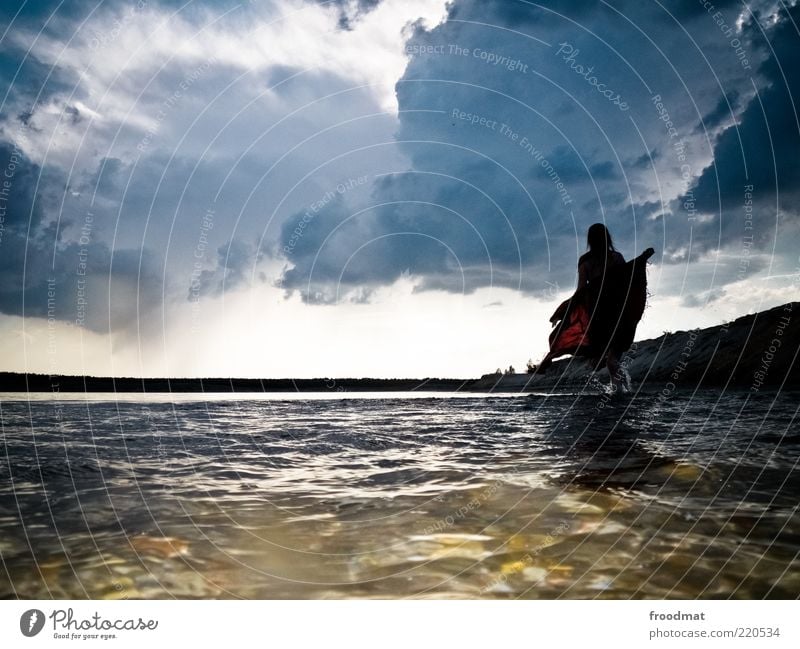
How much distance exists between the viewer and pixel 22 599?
3240mm

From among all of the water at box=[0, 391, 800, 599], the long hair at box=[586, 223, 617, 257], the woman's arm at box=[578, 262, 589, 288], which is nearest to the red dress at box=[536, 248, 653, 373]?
the woman's arm at box=[578, 262, 589, 288]

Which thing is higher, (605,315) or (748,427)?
(605,315)

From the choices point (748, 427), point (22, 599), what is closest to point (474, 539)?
point (22, 599)

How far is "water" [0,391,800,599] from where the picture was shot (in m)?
3.16

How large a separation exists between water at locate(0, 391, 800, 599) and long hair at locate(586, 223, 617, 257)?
22.4 ft

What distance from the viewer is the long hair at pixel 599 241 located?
43.9ft

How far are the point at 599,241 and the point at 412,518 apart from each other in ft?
38.9
